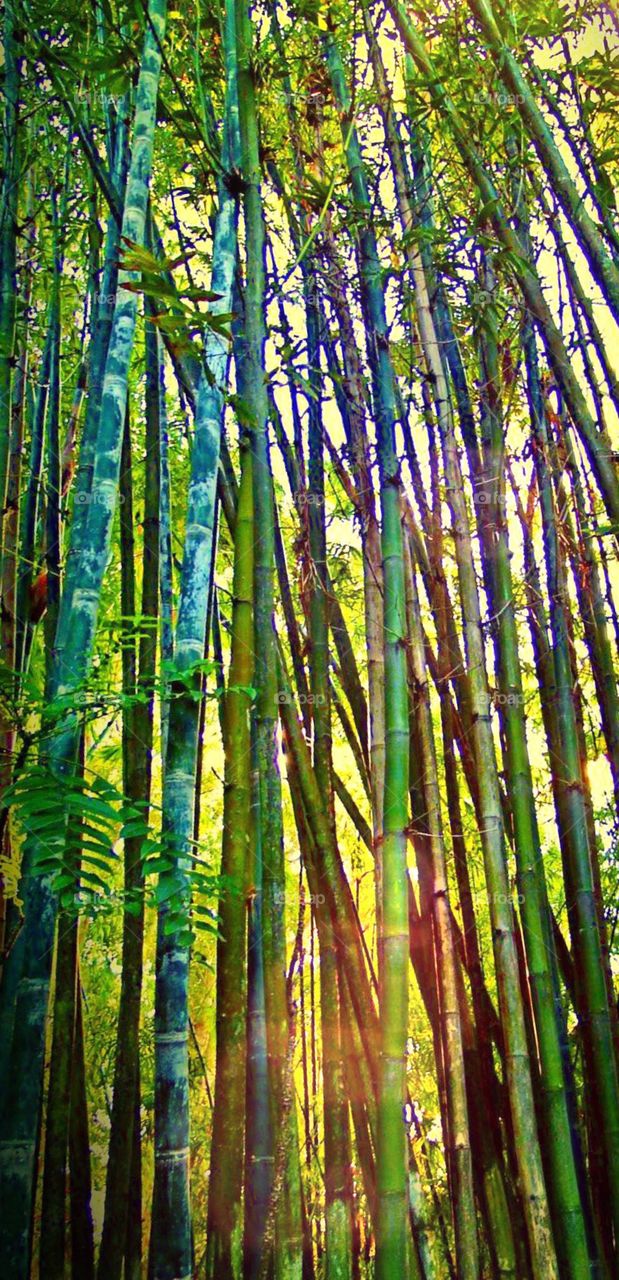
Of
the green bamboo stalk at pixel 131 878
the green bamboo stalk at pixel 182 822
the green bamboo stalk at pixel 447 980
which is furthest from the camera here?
the green bamboo stalk at pixel 131 878

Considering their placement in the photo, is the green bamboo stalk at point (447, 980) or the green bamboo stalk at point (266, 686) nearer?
the green bamboo stalk at point (266, 686)

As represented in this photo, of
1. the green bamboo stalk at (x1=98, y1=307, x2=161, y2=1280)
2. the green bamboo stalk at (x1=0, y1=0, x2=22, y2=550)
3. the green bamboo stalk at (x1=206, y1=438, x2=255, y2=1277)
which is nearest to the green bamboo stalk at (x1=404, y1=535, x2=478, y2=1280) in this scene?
the green bamboo stalk at (x1=206, y1=438, x2=255, y2=1277)

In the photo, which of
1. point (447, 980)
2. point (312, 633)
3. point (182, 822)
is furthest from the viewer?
point (312, 633)

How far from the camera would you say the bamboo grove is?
1.64 meters

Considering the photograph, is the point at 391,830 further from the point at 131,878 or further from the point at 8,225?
the point at 8,225

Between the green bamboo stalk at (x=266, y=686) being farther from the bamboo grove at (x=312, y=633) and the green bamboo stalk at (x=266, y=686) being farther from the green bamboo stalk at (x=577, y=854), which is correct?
the green bamboo stalk at (x=577, y=854)

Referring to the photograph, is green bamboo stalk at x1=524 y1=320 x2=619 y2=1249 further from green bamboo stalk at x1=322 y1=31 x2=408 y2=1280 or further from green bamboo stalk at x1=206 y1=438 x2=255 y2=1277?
green bamboo stalk at x1=206 y1=438 x2=255 y2=1277

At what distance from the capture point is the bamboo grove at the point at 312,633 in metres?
1.64

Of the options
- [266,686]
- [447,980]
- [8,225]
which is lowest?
[447,980]

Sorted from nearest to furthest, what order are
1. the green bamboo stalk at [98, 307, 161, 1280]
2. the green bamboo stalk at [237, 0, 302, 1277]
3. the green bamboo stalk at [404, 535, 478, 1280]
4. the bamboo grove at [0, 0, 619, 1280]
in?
the bamboo grove at [0, 0, 619, 1280], the green bamboo stalk at [237, 0, 302, 1277], the green bamboo stalk at [404, 535, 478, 1280], the green bamboo stalk at [98, 307, 161, 1280]

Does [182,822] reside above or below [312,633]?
below

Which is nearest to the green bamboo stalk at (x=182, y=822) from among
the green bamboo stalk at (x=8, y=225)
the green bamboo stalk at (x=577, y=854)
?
the green bamboo stalk at (x=8, y=225)

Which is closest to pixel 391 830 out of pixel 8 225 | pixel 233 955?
pixel 233 955

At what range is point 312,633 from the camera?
2826 mm
